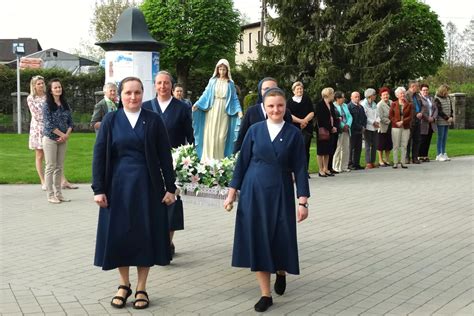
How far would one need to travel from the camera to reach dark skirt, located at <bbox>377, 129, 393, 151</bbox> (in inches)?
726

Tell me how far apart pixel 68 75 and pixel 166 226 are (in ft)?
113

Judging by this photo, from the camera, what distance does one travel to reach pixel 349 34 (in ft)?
96.6

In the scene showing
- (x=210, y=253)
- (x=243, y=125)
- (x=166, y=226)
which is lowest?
(x=210, y=253)

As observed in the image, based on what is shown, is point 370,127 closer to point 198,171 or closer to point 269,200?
point 198,171

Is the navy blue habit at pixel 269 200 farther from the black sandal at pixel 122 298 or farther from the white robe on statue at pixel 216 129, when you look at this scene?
the white robe on statue at pixel 216 129

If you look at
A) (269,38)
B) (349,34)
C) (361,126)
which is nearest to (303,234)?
(361,126)

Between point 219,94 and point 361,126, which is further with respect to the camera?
point 361,126

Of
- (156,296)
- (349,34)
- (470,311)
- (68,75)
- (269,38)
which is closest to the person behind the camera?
(470,311)

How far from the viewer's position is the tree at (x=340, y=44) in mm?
28797

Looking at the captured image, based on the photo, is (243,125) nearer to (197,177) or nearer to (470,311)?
(197,177)

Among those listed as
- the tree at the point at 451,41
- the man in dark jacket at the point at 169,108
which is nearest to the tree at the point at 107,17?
the tree at the point at 451,41

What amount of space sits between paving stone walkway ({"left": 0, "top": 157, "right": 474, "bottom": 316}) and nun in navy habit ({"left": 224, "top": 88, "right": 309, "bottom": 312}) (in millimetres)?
379

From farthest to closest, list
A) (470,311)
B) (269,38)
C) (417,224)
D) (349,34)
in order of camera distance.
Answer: (269,38) < (349,34) < (417,224) < (470,311)

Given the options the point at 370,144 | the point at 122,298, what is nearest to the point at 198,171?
the point at 122,298
